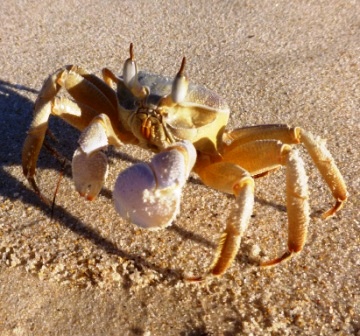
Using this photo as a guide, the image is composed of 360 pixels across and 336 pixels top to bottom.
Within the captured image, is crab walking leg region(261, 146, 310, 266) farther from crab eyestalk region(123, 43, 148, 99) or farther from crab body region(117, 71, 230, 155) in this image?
crab eyestalk region(123, 43, 148, 99)

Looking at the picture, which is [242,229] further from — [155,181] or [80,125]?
[80,125]

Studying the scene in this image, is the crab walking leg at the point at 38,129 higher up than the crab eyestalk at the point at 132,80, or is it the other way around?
the crab eyestalk at the point at 132,80

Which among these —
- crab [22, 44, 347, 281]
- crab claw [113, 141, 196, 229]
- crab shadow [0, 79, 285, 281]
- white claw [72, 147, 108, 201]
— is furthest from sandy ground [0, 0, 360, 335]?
crab claw [113, 141, 196, 229]

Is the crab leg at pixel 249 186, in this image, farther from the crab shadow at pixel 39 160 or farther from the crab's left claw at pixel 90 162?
the crab's left claw at pixel 90 162

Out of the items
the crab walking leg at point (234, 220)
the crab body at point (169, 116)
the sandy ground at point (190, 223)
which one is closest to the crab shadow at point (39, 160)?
the sandy ground at point (190, 223)

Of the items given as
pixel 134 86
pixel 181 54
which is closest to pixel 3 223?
pixel 134 86
